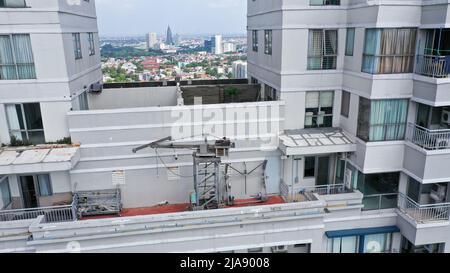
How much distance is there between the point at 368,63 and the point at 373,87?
1184 millimetres

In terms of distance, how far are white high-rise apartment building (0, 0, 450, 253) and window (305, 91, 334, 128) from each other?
0.05 meters

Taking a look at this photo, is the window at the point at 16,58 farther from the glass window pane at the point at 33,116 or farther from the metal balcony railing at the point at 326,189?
the metal balcony railing at the point at 326,189

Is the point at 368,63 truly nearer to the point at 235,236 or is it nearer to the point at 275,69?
the point at 275,69

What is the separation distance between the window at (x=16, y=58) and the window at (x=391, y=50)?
1510 centimetres

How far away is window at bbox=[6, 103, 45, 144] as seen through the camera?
1603 centimetres

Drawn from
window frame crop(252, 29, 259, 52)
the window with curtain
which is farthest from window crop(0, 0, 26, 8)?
window frame crop(252, 29, 259, 52)

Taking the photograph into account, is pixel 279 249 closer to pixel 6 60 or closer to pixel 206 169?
pixel 206 169

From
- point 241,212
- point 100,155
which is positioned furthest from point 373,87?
point 100,155

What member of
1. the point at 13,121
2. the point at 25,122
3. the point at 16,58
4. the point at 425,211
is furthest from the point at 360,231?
the point at 16,58

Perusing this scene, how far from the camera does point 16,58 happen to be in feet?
50.7

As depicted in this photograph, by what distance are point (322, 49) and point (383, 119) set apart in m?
4.54

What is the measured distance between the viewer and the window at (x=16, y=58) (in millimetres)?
15266

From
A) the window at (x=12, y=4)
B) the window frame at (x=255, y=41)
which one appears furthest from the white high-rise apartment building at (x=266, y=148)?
the window frame at (x=255, y=41)

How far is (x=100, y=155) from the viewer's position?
54.0ft
